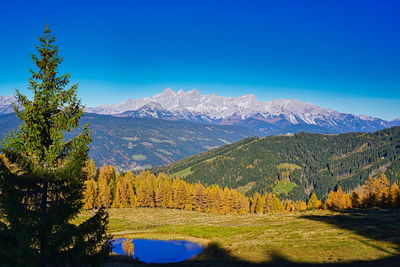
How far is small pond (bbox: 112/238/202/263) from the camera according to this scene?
61759 millimetres

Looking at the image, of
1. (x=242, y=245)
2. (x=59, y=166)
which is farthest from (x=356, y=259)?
(x=59, y=166)

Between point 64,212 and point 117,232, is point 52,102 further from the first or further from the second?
point 117,232

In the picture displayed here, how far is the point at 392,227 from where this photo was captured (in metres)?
57.0

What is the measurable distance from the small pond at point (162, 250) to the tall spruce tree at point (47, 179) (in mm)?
42334

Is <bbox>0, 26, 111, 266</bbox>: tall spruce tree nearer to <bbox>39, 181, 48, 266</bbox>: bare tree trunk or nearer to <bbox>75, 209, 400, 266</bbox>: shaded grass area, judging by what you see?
<bbox>39, 181, 48, 266</bbox>: bare tree trunk

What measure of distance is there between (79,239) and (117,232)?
232ft

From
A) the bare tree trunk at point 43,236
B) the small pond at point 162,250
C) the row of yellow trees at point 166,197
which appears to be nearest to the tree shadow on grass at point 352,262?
the small pond at point 162,250

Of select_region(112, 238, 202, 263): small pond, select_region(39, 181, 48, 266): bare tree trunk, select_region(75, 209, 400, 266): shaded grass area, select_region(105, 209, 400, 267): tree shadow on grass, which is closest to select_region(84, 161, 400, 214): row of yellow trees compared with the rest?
select_region(75, 209, 400, 266): shaded grass area

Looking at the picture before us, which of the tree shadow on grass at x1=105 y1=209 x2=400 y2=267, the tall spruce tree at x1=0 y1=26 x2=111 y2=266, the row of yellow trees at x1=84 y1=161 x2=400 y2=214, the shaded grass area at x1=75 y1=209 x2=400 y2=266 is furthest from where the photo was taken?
the row of yellow trees at x1=84 y1=161 x2=400 y2=214

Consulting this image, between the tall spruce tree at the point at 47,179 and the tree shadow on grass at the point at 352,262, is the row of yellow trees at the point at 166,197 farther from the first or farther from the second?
the tall spruce tree at the point at 47,179

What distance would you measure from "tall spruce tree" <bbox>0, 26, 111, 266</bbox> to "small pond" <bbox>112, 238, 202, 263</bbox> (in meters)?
42.3

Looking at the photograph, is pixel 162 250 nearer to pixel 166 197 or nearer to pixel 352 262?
pixel 352 262

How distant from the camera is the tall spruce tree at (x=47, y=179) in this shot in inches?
737

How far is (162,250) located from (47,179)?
5445 centimetres
